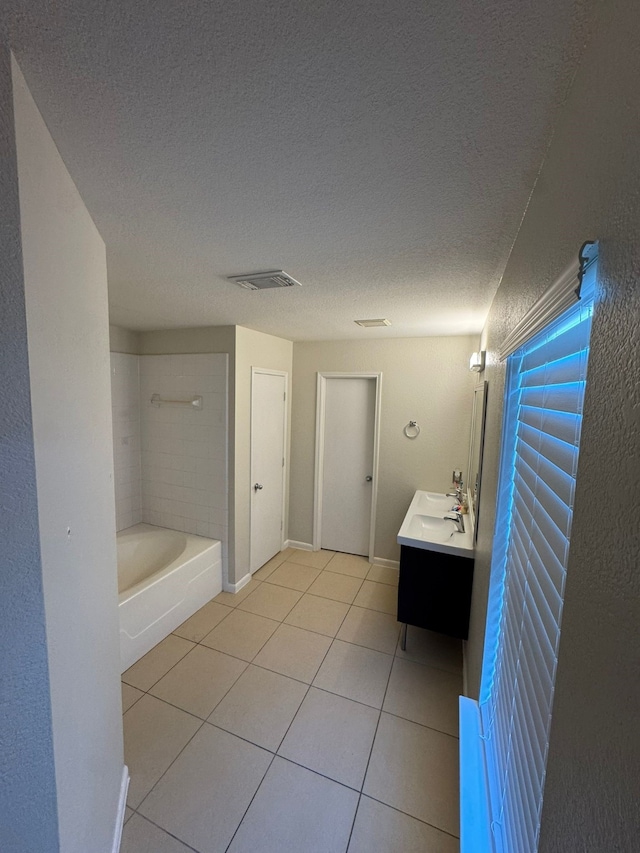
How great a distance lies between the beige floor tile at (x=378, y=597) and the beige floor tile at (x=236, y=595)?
3.11 feet

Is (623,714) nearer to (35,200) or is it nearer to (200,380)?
(35,200)

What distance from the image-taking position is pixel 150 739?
1.83m

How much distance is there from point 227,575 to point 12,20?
10.8 feet

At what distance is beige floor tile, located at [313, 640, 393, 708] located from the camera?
216cm

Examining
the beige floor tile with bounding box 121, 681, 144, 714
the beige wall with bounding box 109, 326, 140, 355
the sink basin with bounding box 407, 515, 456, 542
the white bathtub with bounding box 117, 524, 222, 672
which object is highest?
the beige wall with bounding box 109, 326, 140, 355

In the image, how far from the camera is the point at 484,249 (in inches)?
54.6

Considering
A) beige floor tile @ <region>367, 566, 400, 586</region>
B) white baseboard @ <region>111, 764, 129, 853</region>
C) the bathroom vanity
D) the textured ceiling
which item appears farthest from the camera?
beige floor tile @ <region>367, 566, 400, 586</region>

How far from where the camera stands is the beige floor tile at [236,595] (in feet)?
10.0

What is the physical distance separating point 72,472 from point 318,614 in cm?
245

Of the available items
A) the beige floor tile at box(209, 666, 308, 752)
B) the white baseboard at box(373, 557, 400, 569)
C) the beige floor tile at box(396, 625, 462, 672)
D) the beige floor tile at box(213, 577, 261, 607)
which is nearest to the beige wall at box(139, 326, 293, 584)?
the beige floor tile at box(213, 577, 261, 607)

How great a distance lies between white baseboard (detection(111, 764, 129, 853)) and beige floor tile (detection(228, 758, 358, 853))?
0.43m

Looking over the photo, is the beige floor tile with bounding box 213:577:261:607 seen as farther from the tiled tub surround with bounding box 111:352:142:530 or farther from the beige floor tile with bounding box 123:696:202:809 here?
the tiled tub surround with bounding box 111:352:142:530

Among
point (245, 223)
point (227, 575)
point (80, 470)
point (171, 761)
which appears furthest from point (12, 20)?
point (227, 575)

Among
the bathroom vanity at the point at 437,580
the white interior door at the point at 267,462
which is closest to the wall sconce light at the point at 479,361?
the bathroom vanity at the point at 437,580
